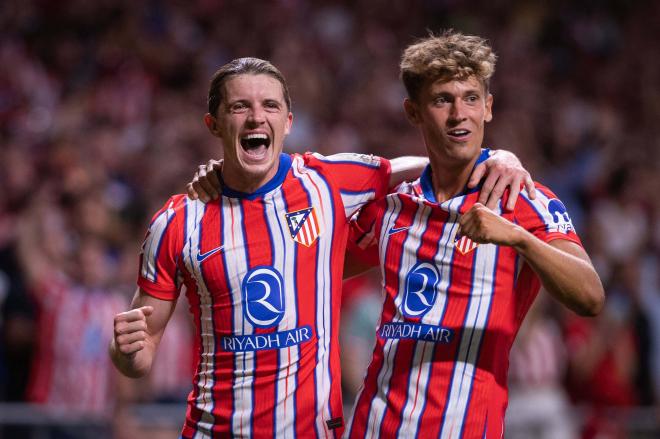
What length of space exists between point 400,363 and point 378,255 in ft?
1.84

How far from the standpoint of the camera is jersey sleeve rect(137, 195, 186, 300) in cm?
414

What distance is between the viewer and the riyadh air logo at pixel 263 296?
13.2ft

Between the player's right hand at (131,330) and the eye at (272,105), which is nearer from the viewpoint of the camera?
the player's right hand at (131,330)

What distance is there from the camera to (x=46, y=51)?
10.5 metres

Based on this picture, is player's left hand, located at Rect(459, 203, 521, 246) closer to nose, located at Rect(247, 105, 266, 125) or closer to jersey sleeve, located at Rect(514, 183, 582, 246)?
jersey sleeve, located at Rect(514, 183, 582, 246)

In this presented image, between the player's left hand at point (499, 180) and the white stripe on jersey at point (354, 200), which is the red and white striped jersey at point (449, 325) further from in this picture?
the white stripe on jersey at point (354, 200)

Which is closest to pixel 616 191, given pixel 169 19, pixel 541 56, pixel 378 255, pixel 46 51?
pixel 541 56

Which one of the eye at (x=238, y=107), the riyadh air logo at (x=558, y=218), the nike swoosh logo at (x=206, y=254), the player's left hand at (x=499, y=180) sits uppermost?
the eye at (x=238, y=107)

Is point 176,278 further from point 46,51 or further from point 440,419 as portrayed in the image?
point 46,51

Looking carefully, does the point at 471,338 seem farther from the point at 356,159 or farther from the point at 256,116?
the point at 256,116

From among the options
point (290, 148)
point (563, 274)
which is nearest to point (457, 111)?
point (563, 274)

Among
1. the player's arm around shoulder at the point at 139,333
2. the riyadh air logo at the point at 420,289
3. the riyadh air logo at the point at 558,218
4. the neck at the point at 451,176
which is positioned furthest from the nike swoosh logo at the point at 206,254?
the riyadh air logo at the point at 558,218

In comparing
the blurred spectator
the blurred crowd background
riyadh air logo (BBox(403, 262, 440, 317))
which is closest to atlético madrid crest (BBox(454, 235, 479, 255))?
riyadh air logo (BBox(403, 262, 440, 317))

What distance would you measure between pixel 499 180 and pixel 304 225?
762 mm
